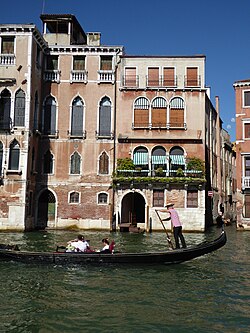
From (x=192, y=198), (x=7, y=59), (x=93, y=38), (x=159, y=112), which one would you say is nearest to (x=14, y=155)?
(x=7, y=59)

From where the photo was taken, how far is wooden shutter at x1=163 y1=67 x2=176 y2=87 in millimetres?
22781

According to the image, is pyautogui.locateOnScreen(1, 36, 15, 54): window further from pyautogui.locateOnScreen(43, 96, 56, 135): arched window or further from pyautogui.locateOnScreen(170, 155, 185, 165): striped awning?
pyautogui.locateOnScreen(170, 155, 185, 165): striped awning

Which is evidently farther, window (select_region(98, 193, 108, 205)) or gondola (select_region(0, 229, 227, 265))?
window (select_region(98, 193, 108, 205))

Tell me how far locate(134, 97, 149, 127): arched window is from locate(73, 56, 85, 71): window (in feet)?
12.3

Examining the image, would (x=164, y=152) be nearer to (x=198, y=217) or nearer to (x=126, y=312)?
(x=198, y=217)

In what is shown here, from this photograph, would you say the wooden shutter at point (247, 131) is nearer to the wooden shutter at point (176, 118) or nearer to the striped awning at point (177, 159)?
the wooden shutter at point (176, 118)

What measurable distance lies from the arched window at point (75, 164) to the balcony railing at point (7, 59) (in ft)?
19.3

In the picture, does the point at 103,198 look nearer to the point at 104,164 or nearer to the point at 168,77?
the point at 104,164

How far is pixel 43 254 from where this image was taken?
34.2 feet

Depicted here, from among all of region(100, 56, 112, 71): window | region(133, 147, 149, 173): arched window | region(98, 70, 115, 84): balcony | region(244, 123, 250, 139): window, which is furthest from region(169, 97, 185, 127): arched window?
region(100, 56, 112, 71): window

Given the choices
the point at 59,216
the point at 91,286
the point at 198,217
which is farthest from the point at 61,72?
the point at 91,286

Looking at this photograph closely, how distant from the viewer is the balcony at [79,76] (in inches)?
905

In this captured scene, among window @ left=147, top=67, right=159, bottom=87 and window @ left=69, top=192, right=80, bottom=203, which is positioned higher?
window @ left=147, top=67, right=159, bottom=87

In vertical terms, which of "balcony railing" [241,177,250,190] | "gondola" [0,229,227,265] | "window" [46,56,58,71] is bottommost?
"gondola" [0,229,227,265]
